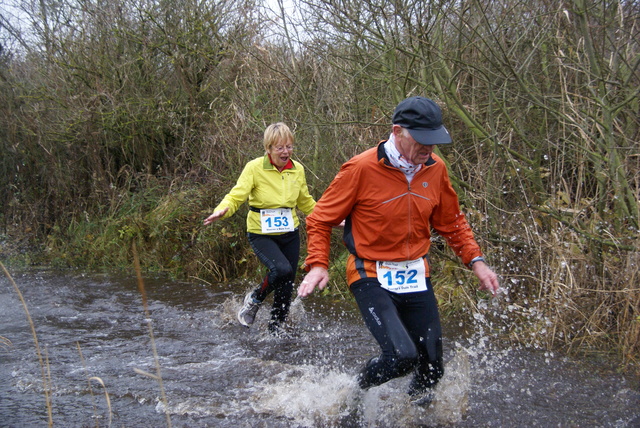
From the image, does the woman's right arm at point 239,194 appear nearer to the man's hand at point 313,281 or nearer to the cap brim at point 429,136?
the man's hand at point 313,281

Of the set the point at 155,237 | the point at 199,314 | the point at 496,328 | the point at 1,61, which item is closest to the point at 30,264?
the point at 155,237

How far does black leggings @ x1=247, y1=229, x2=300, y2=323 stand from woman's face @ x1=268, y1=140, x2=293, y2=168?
2.39 ft

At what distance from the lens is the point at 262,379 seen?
5.17 m

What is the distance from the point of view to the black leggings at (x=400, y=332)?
146 inches

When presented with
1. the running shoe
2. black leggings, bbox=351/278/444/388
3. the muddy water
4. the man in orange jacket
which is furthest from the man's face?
the running shoe

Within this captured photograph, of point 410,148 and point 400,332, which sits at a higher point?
point 410,148

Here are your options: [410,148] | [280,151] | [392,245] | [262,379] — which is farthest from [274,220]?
[410,148]

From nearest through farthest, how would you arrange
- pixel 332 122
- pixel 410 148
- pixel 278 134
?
pixel 410 148 → pixel 278 134 → pixel 332 122

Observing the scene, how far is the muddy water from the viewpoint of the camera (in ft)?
14.1

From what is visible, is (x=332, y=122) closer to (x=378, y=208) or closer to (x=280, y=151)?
(x=280, y=151)

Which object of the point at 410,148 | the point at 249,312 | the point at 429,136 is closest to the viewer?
the point at 429,136

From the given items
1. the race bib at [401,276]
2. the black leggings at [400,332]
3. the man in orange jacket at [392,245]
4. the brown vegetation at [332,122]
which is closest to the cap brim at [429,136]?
the man in orange jacket at [392,245]

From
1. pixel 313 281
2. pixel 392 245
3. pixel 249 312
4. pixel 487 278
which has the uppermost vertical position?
pixel 392 245

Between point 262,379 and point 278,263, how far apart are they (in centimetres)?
126
